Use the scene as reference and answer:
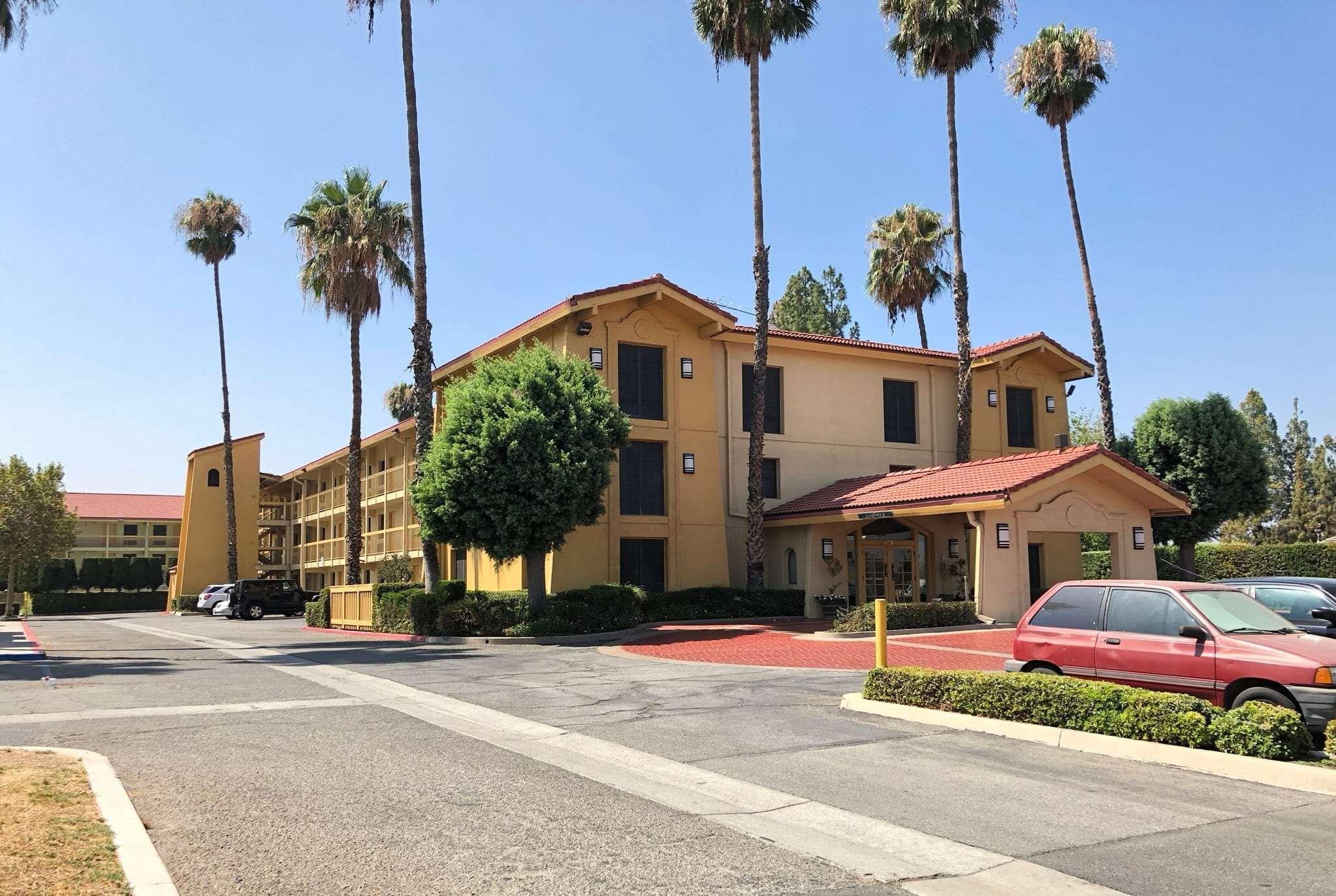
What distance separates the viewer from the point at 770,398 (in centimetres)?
3141

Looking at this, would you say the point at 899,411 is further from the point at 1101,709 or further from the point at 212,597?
the point at 212,597

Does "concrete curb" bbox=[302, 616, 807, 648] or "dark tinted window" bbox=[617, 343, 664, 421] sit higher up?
"dark tinted window" bbox=[617, 343, 664, 421]

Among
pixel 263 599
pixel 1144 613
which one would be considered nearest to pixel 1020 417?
pixel 1144 613

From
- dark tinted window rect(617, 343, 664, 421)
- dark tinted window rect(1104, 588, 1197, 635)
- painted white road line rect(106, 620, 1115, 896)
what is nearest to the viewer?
painted white road line rect(106, 620, 1115, 896)

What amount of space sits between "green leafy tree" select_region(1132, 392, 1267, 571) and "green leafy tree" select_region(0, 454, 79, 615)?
55.1 meters

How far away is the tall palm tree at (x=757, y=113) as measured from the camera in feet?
91.4

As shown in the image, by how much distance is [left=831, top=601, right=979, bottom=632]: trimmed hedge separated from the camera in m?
21.9

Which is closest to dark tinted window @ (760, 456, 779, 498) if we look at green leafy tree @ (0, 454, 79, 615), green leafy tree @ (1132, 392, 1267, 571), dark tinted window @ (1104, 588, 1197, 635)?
green leafy tree @ (1132, 392, 1267, 571)

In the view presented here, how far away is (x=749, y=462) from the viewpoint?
2800 cm

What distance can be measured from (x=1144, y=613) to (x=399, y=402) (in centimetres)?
5943

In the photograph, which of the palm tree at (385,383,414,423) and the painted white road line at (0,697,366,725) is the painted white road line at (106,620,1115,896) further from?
the palm tree at (385,383,414,423)

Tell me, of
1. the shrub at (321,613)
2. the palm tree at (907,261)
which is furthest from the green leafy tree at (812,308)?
the shrub at (321,613)

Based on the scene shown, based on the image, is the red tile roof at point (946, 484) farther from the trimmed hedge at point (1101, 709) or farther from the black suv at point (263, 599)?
the black suv at point (263, 599)

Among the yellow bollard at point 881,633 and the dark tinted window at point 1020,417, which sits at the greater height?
the dark tinted window at point 1020,417
